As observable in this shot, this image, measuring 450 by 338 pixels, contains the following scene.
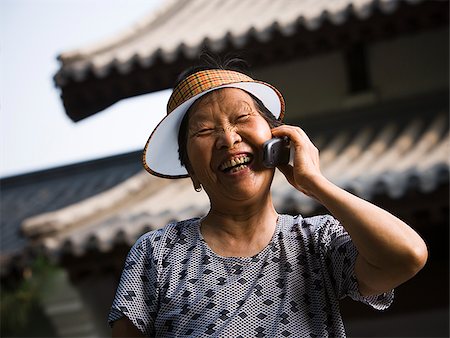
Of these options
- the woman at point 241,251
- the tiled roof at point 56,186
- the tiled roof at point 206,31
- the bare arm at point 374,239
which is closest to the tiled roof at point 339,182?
the tiled roof at point 206,31

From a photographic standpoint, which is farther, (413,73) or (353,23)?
(413,73)

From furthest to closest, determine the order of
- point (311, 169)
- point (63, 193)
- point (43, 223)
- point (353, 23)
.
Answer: point (63, 193) → point (353, 23) → point (43, 223) → point (311, 169)

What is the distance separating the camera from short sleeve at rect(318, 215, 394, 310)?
1.61 meters

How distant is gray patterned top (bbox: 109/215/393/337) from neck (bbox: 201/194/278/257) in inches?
0.7

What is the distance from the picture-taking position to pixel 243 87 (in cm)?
174

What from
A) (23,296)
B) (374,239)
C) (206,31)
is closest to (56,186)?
(23,296)

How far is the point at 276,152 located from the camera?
5.42 feet

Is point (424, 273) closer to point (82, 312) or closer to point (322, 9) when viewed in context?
point (322, 9)

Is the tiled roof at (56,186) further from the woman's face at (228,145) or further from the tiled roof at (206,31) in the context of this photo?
the woman's face at (228,145)

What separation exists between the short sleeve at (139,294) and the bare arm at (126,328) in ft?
0.04

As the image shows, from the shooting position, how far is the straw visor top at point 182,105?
1.73 m

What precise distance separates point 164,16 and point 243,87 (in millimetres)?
6111

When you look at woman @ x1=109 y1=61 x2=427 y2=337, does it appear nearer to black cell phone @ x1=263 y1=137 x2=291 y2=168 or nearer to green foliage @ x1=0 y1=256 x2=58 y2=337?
black cell phone @ x1=263 y1=137 x2=291 y2=168

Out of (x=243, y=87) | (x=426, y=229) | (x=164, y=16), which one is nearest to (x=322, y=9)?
(x=426, y=229)
